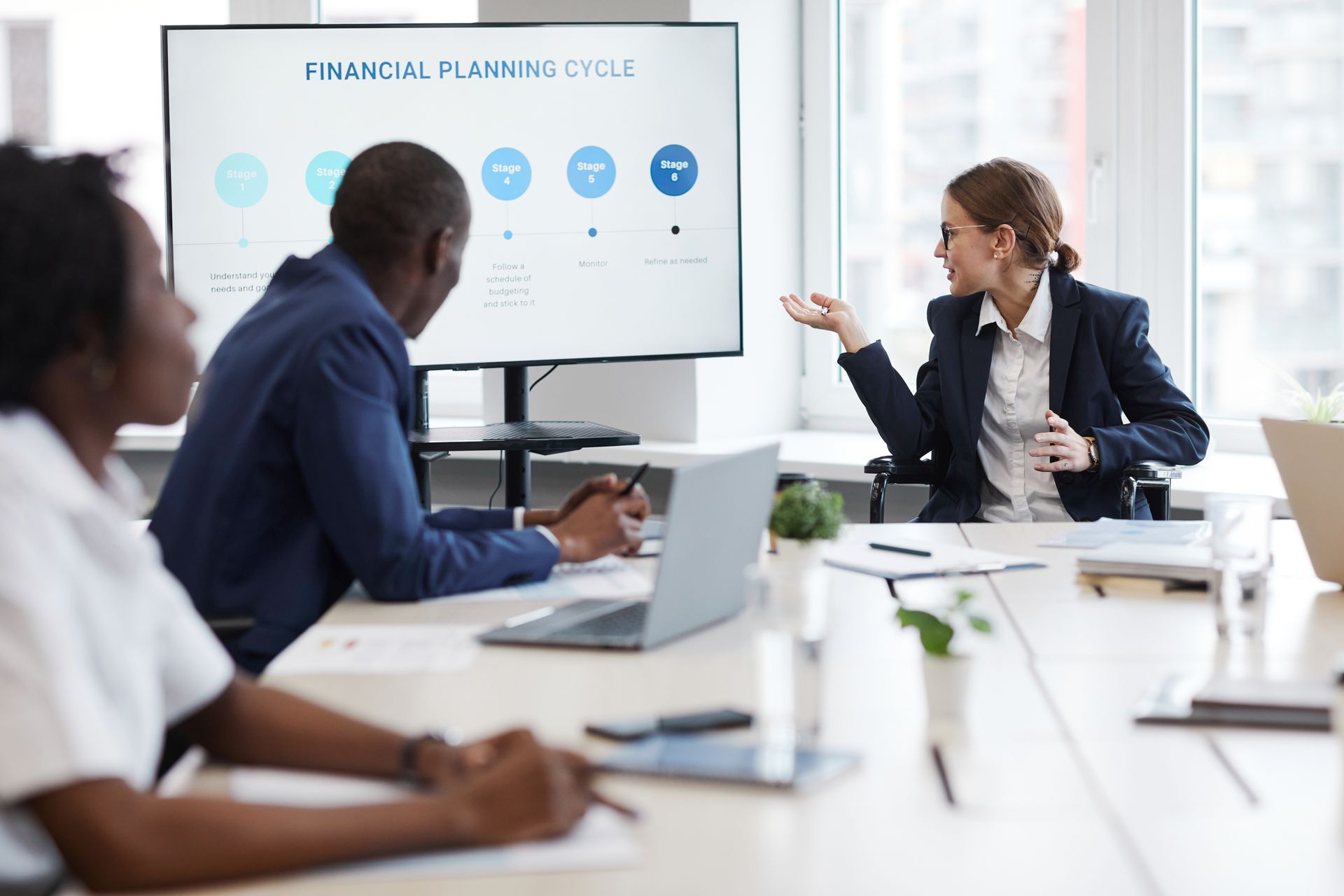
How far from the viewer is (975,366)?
2.96 meters

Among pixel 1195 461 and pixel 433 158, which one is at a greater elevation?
pixel 433 158

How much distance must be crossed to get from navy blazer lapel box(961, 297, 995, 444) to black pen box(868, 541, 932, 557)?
32.7 inches

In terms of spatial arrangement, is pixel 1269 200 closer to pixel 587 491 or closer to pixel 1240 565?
pixel 1240 565

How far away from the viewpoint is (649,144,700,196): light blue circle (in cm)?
345

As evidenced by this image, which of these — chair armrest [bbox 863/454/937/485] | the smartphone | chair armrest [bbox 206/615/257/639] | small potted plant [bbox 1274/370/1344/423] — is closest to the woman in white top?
the smartphone

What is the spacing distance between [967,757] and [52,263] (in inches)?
31.5

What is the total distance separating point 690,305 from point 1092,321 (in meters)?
1.03

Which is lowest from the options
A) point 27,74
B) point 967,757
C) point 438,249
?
point 967,757

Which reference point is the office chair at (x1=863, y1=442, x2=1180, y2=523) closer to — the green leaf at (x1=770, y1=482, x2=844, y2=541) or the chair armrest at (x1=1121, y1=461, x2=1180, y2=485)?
the chair armrest at (x1=1121, y1=461, x2=1180, y2=485)

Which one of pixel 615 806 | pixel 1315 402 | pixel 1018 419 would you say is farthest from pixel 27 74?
pixel 615 806

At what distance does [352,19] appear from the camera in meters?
4.32

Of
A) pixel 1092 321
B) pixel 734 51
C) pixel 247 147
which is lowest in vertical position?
pixel 1092 321

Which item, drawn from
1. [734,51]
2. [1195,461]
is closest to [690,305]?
[734,51]

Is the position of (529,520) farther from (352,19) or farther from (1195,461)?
(352,19)
